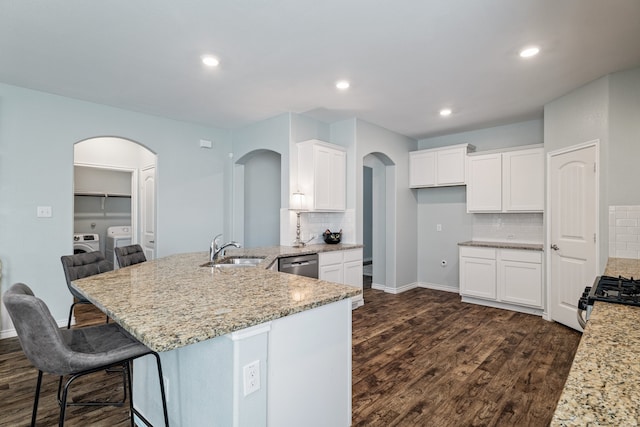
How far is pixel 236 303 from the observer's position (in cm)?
149

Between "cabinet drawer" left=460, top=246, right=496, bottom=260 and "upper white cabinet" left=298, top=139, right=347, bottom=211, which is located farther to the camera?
"cabinet drawer" left=460, top=246, right=496, bottom=260

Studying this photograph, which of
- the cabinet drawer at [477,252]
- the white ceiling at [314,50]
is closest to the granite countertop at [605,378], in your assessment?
the white ceiling at [314,50]

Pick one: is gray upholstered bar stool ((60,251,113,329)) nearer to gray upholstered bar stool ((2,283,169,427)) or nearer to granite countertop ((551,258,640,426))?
gray upholstered bar stool ((2,283,169,427))

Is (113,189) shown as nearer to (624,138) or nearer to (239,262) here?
(239,262)

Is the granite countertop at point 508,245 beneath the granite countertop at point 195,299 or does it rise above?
beneath

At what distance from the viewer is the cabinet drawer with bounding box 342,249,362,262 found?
4457mm

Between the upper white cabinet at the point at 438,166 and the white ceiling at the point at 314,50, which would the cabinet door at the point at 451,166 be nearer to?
the upper white cabinet at the point at 438,166

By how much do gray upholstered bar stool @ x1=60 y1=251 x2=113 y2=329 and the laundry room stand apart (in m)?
3.93

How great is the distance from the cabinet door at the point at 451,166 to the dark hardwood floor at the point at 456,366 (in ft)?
6.73

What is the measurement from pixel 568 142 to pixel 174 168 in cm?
508

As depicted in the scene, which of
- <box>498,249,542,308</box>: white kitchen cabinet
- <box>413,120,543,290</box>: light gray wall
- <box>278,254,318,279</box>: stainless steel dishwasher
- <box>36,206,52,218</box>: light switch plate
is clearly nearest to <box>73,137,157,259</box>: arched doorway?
<box>36,206,52,218</box>: light switch plate

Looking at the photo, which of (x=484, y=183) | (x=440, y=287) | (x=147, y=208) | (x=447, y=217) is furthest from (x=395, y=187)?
(x=147, y=208)

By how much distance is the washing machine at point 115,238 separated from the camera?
256 inches

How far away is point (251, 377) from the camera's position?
1.30 metres
